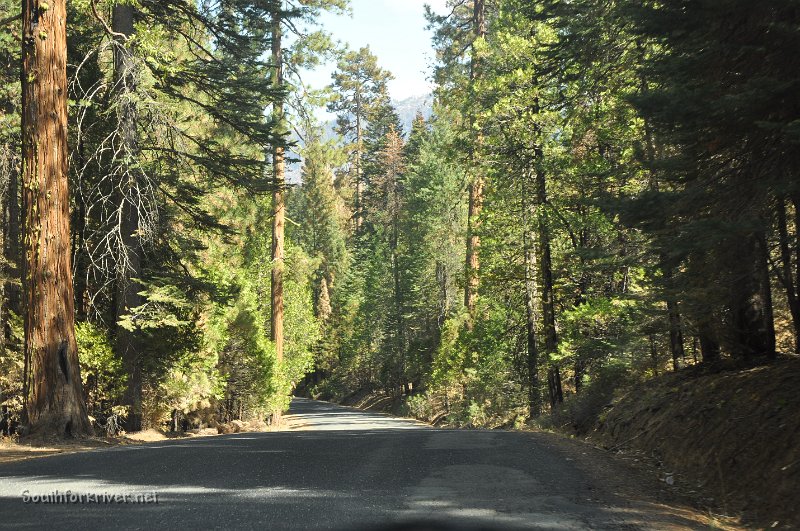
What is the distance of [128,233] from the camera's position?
53.0 feet

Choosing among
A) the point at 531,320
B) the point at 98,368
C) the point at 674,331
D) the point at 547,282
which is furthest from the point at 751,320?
the point at 98,368

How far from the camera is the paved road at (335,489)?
496 cm

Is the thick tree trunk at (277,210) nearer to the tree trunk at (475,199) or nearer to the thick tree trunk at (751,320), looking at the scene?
the tree trunk at (475,199)

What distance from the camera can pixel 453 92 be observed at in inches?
979

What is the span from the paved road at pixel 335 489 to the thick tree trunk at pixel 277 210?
16.1 meters

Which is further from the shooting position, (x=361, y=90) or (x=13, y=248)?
(x=361, y=90)

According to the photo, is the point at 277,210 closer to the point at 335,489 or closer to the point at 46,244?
the point at 46,244

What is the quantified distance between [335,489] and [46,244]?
26.2 feet

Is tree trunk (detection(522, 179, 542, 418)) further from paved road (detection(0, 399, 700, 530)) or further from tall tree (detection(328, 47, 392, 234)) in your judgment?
tall tree (detection(328, 47, 392, 234))

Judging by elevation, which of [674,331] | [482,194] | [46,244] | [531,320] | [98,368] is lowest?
[98,368]

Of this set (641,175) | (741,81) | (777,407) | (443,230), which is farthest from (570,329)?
(443,230)

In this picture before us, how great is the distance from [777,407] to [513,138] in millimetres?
12345

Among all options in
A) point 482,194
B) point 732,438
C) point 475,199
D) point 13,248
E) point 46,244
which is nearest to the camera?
point 732,438

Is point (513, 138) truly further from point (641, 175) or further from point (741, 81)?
point (741, 81)
